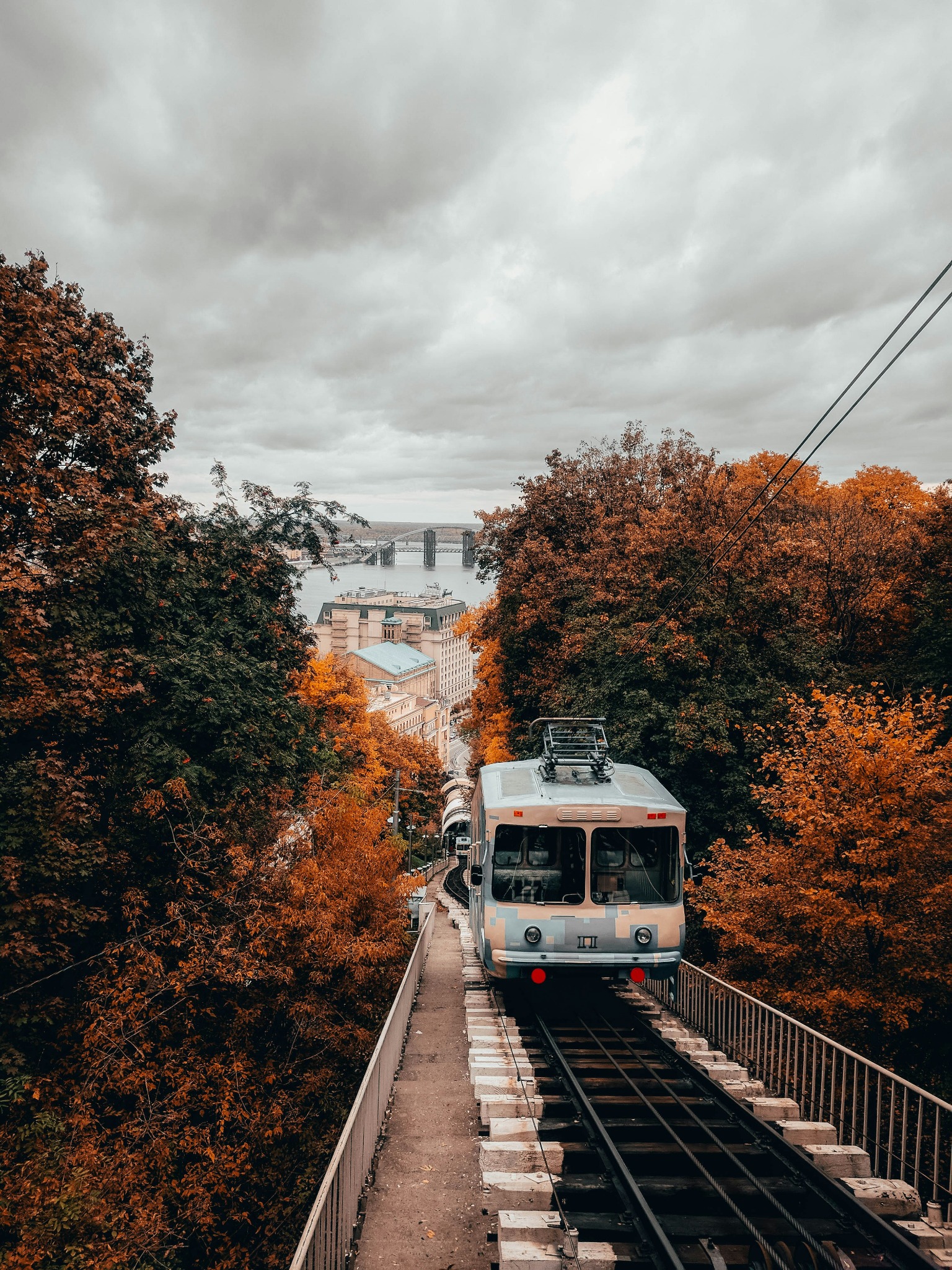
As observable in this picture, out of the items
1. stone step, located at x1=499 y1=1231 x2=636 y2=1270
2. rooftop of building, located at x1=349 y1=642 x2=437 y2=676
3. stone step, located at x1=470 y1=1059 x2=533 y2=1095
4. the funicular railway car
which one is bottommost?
stone step, located at x1=470 y1=1059 x2=533 y2=1095

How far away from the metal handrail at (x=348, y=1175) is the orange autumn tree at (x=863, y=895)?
629 centimetres

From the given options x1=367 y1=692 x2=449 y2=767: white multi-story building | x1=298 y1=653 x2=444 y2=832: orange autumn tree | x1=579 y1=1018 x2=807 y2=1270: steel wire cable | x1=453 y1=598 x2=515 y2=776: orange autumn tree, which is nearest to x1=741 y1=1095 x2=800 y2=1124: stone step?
x1=579 y1=1018 x2=807 y2=1270: steel wire cable

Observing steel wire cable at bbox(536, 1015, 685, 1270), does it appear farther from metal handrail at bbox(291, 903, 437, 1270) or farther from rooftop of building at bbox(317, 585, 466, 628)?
rooftop of building at bbox(317, 585, 466, 628)

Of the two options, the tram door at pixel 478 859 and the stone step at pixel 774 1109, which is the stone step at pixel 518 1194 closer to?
the stone step at pixel 774 1109

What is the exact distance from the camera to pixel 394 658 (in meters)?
133

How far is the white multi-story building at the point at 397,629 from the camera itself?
166 m

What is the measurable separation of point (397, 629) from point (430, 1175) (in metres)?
159

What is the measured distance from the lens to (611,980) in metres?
11.7

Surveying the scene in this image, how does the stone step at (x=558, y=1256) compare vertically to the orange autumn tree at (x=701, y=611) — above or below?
below

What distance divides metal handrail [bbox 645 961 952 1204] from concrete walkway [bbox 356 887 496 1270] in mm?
3510

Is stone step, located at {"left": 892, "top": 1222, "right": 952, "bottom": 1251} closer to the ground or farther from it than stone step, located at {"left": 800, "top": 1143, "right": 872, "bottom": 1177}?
farther from it

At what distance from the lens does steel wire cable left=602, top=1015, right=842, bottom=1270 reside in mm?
4930

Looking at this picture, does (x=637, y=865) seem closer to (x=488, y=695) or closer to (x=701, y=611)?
(x=701, y=611)

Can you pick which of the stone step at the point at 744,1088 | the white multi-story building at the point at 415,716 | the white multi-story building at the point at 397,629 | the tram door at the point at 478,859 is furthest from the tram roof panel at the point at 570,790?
the white multi-story building at the point at 397,629
